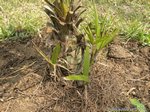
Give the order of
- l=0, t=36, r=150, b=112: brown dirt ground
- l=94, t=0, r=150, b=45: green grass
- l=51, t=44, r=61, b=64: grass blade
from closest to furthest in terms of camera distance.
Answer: l=51, t=44, r=61, b=64: grass blade → l=0, t=36, r=150, b=112: brown dirt ground → l=94, t=0, r=150, b=45: green grass

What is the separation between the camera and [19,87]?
6.09ft

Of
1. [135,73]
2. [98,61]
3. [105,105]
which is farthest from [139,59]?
[105,105]

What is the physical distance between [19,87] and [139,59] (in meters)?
0.84

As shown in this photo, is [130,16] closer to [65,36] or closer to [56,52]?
[65,36]

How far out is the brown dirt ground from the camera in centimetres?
177

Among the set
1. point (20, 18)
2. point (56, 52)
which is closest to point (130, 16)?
point (20, 18)

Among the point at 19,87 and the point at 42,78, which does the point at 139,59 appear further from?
the point at 19,87

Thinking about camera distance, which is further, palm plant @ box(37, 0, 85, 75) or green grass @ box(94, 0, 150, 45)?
green grass @ box(94, 0, 150, 45)

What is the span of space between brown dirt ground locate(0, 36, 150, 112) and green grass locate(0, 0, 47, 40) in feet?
1.00

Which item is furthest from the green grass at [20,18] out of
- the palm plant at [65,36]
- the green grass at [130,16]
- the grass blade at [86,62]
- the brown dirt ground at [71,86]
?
the grass blade at [86,62]

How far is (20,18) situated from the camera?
104 inches

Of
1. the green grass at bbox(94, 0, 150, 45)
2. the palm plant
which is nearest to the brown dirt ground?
the palm plant

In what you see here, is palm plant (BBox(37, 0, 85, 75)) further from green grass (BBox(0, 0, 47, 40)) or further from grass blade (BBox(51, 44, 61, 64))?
green grass (BBox(0, 0, 47, 40))

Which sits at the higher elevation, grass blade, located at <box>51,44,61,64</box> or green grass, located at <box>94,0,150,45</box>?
green grass, located at <box>94,0,150,45</box>
